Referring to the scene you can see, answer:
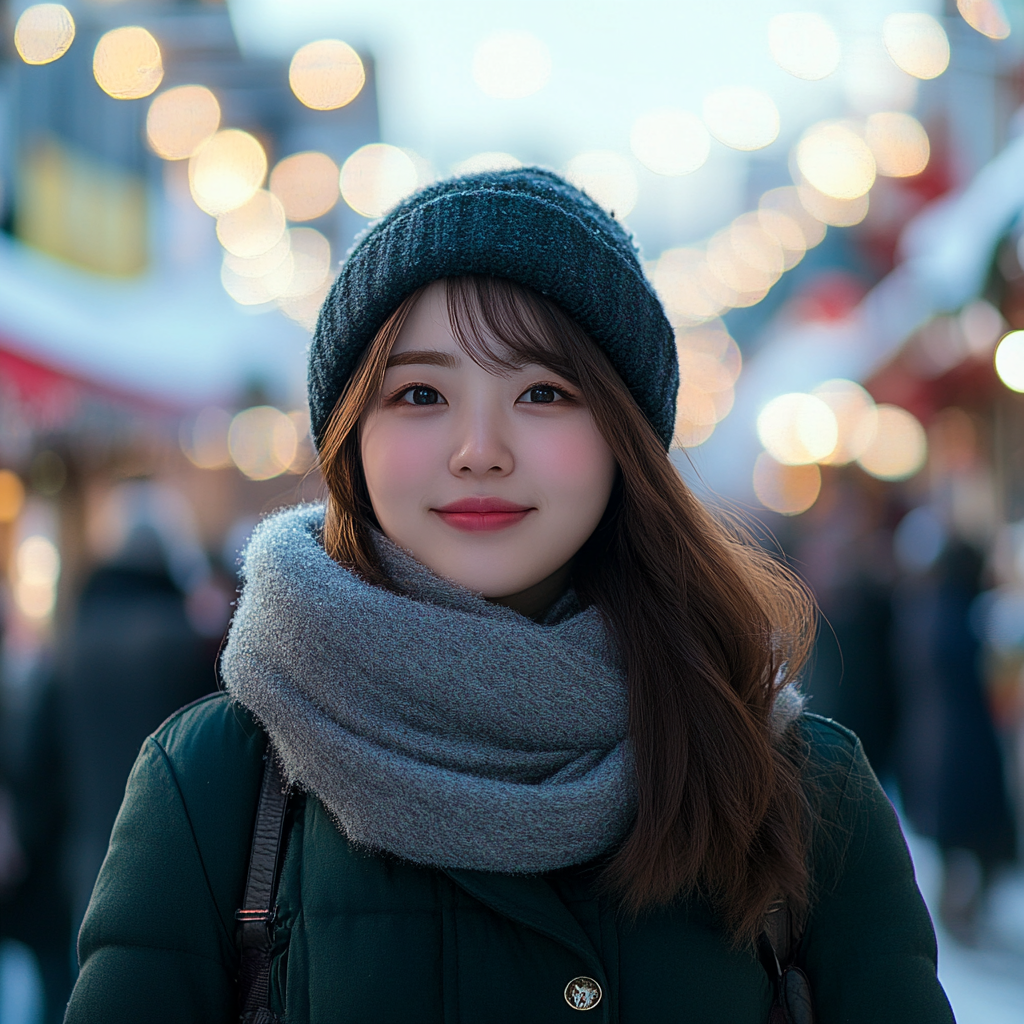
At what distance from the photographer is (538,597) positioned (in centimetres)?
166

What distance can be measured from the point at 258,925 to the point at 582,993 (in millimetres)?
446

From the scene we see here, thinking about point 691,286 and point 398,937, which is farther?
point 691,286

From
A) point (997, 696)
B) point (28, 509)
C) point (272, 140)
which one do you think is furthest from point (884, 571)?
point (272, 140)

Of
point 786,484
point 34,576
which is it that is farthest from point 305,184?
point 786,484

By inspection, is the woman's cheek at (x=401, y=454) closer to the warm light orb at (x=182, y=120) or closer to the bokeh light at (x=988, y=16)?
the bokeh light at (x=988, y=16)

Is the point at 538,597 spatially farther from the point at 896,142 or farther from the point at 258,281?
the point at 258,281

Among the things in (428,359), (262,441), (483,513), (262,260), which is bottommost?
(262,441)

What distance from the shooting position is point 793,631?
170 centimetres

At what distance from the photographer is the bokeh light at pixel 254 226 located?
812 centimetres

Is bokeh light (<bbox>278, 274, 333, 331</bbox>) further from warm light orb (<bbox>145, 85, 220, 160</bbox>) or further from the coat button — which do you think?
the coat button

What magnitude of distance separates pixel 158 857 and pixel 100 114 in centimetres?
1223

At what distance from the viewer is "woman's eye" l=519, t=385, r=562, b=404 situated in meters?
1.49

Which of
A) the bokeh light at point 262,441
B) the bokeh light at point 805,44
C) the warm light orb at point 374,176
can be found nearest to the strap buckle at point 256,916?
the bokeh light at point 805,44

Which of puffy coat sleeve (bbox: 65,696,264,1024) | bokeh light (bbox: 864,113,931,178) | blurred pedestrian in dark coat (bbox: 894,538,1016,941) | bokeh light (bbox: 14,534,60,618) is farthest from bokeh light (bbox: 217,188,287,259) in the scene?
puffy coat sleeve (bbox: 65,696,264,1024)
